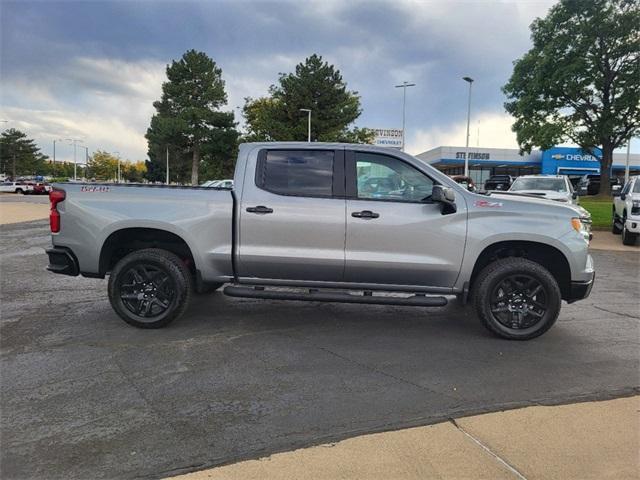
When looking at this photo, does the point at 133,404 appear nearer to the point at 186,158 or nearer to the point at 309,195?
the point at 309,195

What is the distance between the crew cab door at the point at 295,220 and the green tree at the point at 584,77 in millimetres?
30692

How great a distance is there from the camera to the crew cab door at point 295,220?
5.10 metres

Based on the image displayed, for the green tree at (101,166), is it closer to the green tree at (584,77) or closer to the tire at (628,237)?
the green tree at (584,77)

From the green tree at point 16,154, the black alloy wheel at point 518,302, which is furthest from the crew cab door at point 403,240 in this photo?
the green tree at point 16,154

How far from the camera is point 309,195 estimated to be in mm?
5203

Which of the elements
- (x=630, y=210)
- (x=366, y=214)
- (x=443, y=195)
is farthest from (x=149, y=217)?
(x=630, y=210)

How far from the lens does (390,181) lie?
5.21m

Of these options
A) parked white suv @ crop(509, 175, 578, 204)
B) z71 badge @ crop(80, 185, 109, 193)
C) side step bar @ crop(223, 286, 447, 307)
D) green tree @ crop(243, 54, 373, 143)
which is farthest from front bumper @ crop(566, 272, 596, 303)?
green tree @ crop(243, 54, 373, 143)

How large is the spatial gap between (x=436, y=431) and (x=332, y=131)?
4523cm

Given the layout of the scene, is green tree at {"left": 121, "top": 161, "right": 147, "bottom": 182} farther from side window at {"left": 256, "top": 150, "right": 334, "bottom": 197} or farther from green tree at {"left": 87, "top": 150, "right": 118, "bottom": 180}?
side window at {"left": 256, "top": 150, "right": 334, "bottom": 197}

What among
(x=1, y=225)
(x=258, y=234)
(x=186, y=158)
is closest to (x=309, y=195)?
(x=258, y=234)

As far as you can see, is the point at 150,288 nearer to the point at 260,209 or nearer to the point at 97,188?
the point at 97,188

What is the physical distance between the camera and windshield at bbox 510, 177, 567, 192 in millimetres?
15307

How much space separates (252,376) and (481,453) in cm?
189
